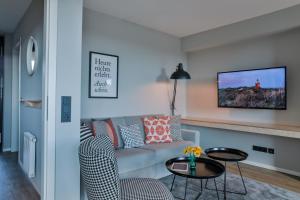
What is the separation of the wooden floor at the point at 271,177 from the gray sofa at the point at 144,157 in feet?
3.14

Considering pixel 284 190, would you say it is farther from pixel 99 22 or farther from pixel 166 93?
pixel 99 22

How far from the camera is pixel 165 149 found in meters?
3.00

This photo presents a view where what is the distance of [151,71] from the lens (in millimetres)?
4121

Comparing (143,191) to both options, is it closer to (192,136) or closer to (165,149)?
(165,149)

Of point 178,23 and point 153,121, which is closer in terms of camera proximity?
point 153,121

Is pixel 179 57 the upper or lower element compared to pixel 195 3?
lower

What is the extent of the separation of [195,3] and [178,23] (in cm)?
83

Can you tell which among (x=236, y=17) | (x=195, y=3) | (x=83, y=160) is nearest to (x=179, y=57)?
(x=236, y=17)

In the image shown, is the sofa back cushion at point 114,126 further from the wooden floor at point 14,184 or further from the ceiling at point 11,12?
the ceiling at point 11,12

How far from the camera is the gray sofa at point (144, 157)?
2.55m

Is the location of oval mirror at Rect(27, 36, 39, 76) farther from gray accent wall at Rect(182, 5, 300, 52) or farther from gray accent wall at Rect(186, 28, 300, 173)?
gray accent wall at Rect(186, 28, 300, 173)

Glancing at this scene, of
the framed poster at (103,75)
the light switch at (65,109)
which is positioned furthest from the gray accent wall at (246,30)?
the light switch at (65,109)

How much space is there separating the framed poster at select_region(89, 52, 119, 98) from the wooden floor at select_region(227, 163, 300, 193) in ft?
7.73

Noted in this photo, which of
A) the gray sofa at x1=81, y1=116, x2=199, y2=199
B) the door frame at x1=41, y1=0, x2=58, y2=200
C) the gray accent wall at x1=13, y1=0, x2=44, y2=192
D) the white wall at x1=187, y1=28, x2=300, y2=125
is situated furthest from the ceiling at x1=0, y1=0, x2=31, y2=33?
the white wall at x1=187, y1=28, x2=300, y2=125
